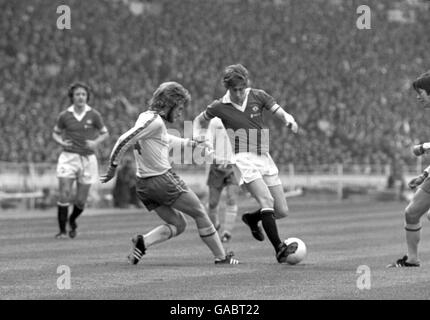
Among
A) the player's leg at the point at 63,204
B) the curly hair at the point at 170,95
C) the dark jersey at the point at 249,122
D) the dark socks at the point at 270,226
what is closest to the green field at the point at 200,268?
the dark socks at the point at 270,226

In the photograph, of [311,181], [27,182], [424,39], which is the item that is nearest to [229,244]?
[27,182]

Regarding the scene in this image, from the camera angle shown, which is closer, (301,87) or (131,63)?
(131,63)

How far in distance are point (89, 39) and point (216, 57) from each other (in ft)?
19.9

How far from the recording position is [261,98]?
1252 cm

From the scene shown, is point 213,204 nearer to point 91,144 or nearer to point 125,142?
point 91,144

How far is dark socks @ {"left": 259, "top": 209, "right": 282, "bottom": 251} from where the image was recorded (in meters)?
11.8

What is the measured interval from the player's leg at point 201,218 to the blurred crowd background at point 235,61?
21471mm

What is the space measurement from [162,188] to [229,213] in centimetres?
555

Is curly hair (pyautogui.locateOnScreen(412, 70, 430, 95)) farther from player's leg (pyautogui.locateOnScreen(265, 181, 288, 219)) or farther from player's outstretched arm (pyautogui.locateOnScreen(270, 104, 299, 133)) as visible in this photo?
player's leg (pyautogui.locateOnScreen(265, 181, 288, 219))

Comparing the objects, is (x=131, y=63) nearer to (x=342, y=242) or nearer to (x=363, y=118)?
(x=363, y=118)

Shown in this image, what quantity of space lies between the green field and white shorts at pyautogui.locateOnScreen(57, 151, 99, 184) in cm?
98

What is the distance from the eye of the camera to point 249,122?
1243 cm

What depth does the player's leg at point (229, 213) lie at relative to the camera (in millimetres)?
16312

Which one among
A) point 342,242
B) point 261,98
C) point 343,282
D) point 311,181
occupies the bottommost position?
point 311,181
